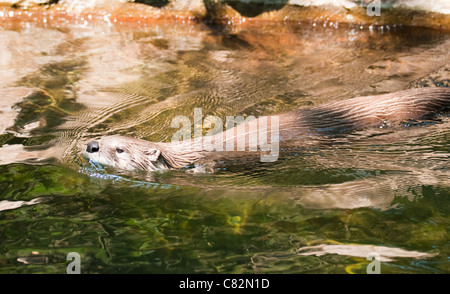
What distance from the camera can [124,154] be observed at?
3.65 m

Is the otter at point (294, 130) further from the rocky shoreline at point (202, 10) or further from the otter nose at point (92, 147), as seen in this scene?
the rocky shoreline at point (202, 10)

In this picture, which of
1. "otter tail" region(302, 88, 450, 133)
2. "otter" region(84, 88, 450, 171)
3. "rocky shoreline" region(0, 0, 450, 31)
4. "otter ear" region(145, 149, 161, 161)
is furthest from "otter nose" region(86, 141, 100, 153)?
"rocky shoreline" region(0, 0, 450, 31)

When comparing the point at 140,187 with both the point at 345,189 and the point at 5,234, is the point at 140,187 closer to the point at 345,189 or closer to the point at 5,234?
the point at 5,234

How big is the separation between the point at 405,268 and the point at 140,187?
179cm

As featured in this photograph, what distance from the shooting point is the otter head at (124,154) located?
11.9 feet

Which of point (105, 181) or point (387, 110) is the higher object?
point (387, 110)

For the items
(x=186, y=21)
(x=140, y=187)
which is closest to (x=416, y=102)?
(x=140, y=187)

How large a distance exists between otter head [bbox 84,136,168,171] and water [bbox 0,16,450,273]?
0.28 ft

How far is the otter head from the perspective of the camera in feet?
11.9

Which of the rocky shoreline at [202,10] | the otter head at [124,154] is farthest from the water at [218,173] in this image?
the rocky shoreline at [202,10]

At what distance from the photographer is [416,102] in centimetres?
402

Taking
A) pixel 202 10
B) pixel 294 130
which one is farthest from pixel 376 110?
pixel 202 10

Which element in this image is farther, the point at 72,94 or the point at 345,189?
the point at 72,94

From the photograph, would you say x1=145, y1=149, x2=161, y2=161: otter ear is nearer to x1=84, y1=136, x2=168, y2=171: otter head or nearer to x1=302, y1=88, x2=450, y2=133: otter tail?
x1=84, y1=136, x2=168, y2=171: otter head
